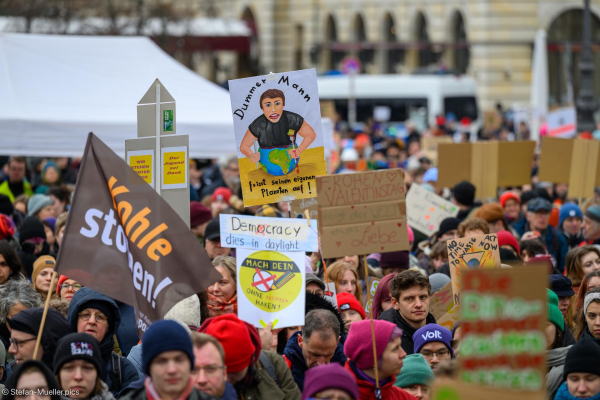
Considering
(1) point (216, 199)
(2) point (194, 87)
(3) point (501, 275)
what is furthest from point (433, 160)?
(3) point (501, 275)

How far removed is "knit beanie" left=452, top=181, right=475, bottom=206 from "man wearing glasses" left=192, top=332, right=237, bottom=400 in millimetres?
6374

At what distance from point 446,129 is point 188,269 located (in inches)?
1036

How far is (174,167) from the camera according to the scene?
594 cm

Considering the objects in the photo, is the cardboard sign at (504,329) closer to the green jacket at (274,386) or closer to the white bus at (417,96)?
the green jacket at (274,386)

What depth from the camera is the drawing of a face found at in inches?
257

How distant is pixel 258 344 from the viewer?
4.67 meters

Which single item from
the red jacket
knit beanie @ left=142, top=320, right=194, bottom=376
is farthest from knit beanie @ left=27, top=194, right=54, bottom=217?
knit beanie @ left=142, top=320, right=194, bottom=376

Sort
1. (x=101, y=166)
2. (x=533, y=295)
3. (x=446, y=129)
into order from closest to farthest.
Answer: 1. (x=533, y=295)
2. (x=101, y=166)
3. (x=446, y=129)

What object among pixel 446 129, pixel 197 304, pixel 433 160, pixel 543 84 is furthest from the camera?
pixel 446 129

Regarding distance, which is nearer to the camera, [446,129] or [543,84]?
[543,84]

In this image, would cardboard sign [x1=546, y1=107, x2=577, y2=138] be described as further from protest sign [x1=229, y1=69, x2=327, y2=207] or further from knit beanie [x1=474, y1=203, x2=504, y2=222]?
protest sign [x1=229, y1=69, x2=327, y2=207]

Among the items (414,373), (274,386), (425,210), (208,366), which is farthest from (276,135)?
(425,210)

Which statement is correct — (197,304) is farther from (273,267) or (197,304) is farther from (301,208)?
(301,208)

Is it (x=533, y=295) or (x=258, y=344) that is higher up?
(x=533, y=295)
